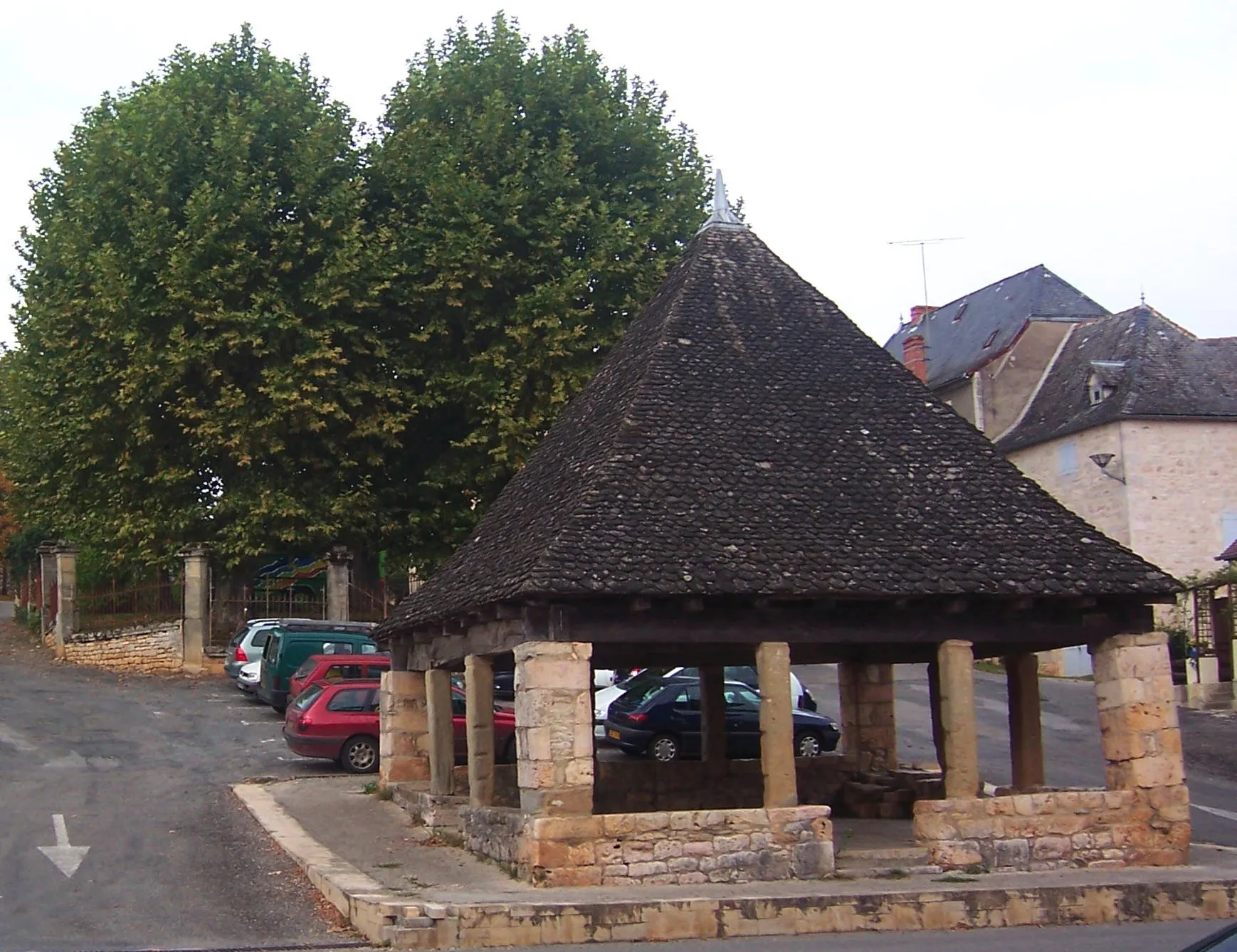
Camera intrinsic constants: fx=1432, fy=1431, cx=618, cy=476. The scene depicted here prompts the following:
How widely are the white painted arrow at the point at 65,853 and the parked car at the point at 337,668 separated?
785cm

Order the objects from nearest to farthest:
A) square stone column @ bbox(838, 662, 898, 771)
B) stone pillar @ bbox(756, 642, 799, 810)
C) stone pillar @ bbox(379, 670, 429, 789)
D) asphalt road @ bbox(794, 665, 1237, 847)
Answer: stone pillar @ bbox(756, 642, 799, 810), stone pillar @ bbox(379, 670, 429, 789), square stone column @ bbox(838, 662, 898, 771), asphalt road @ bbox(794, 665, 1237, 847)

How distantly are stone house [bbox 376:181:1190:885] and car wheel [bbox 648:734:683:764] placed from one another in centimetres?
623

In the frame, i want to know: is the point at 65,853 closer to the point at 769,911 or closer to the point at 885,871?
the point at 769,911

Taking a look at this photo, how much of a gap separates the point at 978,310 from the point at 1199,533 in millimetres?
16252

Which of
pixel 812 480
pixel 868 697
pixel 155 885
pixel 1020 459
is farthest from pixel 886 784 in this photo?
pixel 1020 459

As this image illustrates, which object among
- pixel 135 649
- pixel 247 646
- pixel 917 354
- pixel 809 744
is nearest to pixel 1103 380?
pixel 917 354

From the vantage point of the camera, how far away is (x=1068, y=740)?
2525 cm

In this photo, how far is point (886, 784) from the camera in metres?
18.9

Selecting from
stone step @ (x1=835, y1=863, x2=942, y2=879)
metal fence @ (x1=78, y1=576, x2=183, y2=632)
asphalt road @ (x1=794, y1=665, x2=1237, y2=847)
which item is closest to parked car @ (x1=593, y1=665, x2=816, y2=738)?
asphalt road @ (x1=794, y1=665, x2=1237, y2=847)

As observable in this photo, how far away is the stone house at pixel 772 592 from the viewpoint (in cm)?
1325

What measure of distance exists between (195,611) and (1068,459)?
22.3m

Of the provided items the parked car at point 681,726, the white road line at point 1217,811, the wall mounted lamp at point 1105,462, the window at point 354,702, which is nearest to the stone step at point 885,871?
the white road line at point 1217,811

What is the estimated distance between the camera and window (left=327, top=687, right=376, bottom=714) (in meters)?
22.2

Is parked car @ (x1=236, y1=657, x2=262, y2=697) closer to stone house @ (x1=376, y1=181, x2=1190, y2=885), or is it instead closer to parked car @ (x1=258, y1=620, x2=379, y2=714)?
parked car @ (x1=258, y1=620, x2=379, y2=714)
